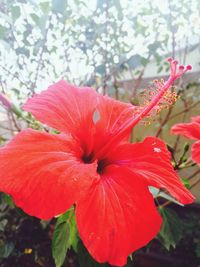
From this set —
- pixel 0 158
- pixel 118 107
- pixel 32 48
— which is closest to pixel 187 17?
pixel 32 48

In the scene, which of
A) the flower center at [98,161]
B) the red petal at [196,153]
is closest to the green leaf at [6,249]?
the flower center at [98,161]

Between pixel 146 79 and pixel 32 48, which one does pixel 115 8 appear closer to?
pixel 32 48

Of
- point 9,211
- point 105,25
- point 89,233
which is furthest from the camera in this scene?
point 105,25

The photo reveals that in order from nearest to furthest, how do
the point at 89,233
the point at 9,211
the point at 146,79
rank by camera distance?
the point at 89,233, the point at 9,211, the point at 146,79

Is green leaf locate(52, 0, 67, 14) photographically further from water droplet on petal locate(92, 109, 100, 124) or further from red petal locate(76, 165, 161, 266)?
red petal locate(76, 165, 161, 266)

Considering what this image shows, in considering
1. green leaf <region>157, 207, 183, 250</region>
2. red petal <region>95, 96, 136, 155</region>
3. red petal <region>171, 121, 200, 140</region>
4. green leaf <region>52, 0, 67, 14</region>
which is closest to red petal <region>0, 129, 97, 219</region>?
red petal <region>95, 96, 136, 155</region>

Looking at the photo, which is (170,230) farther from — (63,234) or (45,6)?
(45,6)

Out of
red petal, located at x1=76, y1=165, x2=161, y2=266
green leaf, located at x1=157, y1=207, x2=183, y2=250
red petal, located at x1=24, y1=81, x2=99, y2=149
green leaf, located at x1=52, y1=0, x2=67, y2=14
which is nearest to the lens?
red petal, located at x1=76, y1=165, x2=161, y2=266

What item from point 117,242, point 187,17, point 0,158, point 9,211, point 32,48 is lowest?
point 9,211
